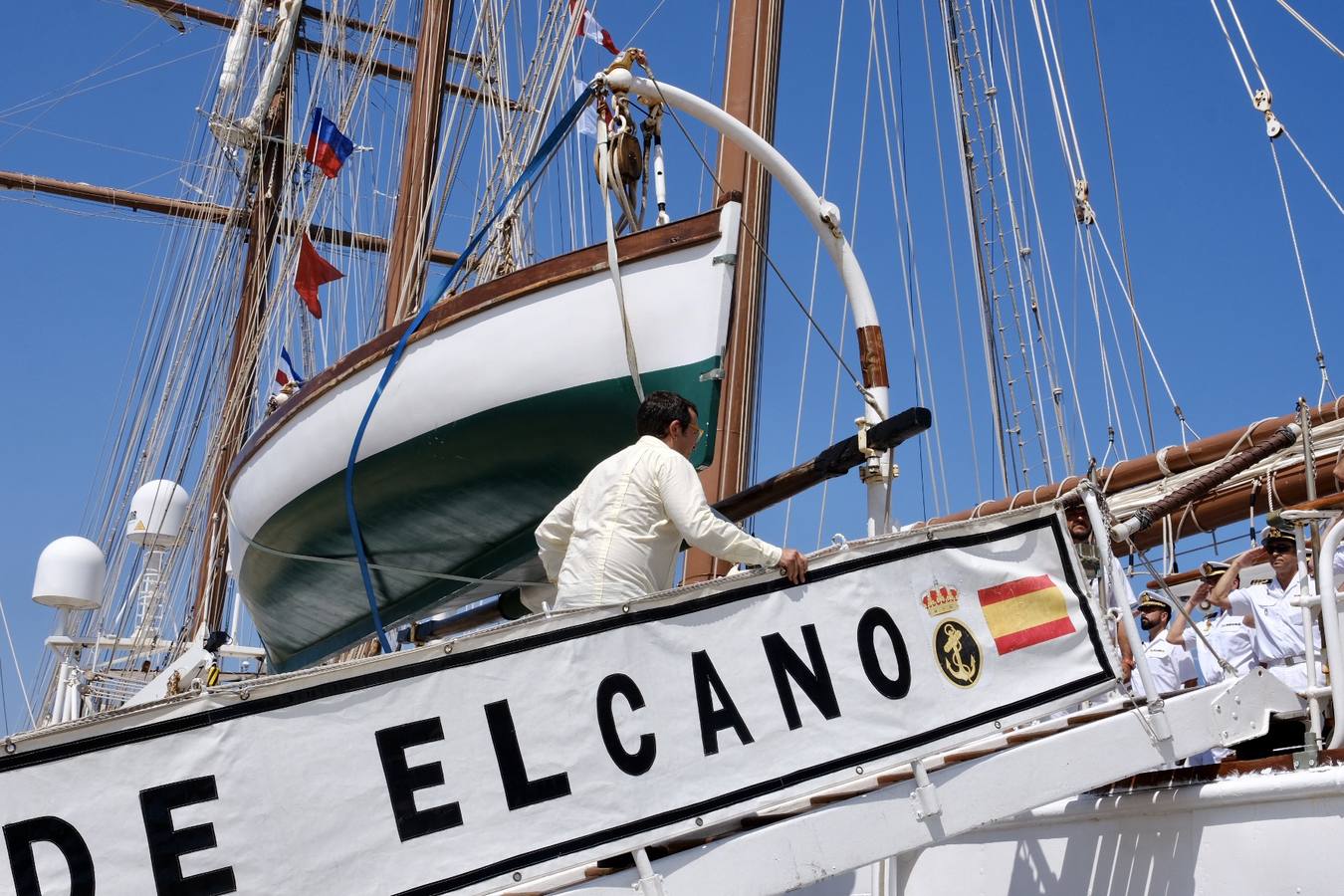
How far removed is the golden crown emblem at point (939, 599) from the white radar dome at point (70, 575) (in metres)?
21.0

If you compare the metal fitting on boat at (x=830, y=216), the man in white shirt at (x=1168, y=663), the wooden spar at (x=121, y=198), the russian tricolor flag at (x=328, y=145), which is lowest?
the man in white shirt at (x=1168, y=663)

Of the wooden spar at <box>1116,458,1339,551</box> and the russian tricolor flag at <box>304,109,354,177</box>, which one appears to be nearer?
the wooden spar at <box>1116,458,1339,551</box>

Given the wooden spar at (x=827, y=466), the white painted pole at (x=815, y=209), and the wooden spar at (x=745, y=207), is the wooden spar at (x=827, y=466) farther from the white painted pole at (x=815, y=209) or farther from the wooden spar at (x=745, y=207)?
the wooden spar at (x=745, y=207)

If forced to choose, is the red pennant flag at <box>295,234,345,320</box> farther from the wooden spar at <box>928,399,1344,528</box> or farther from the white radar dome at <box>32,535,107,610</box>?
the wooden spar at <box>928,399,1344,528</box>

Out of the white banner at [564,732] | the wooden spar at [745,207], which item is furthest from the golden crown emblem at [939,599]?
the wooden spar at [745,207]

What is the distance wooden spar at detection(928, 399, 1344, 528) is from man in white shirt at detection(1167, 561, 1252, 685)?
830mm

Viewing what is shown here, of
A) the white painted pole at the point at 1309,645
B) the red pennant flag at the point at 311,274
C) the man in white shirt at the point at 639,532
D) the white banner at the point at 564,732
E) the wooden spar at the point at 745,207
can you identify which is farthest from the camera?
the red pennant flag at the point at 311,274

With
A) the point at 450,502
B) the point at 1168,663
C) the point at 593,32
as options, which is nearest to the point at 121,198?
the point at 593,32

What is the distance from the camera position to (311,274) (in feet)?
56.7

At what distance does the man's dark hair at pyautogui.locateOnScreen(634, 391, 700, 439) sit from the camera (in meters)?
4.25

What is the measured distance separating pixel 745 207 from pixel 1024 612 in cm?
613

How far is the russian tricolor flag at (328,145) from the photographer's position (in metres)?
17.7

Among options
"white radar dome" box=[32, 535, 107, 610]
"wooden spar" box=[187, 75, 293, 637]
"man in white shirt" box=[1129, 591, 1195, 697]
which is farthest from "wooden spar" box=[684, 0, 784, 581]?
"white radar dome" box=[32, 535, 107, 610]

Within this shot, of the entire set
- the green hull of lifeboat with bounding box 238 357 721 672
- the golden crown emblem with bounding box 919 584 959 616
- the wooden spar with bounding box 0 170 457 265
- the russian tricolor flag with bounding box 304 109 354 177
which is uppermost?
the wooden spar with bounding box 0 170 457 265
